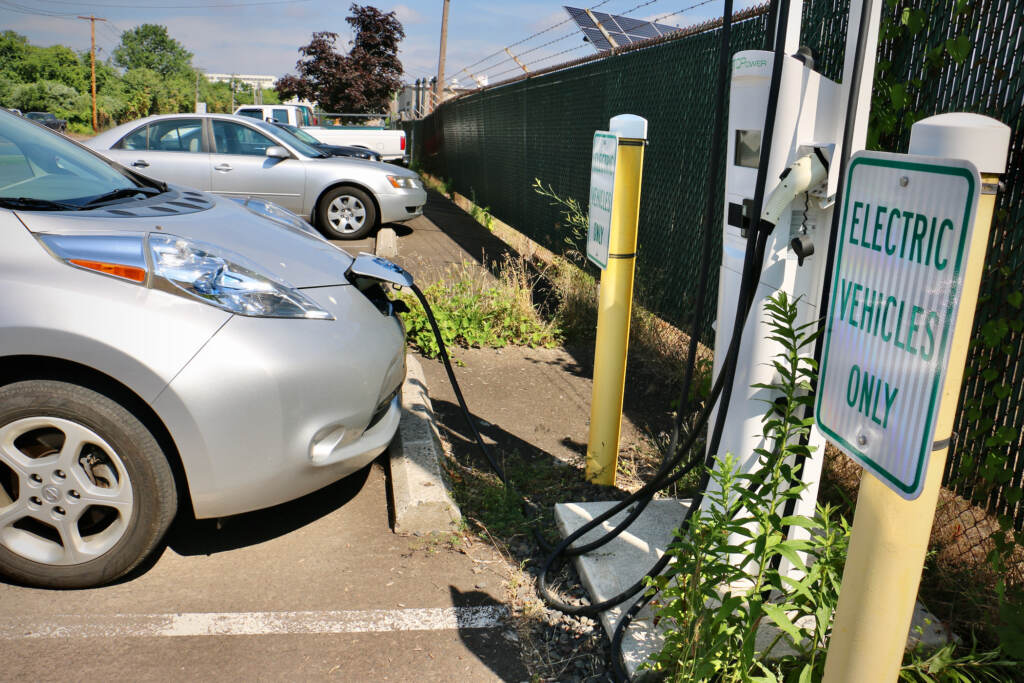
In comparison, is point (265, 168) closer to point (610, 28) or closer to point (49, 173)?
point (610, 28)

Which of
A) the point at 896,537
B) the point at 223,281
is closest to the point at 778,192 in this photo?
the point at 896,537

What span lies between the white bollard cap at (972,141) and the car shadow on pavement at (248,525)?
2887 millimetres

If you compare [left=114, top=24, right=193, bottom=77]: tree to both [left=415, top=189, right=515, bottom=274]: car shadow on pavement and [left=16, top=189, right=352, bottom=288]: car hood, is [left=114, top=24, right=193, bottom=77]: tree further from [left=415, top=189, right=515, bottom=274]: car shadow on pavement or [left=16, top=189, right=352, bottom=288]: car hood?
[left=16, top=189, right=352, bottom=288]: car hood

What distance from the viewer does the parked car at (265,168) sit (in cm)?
984

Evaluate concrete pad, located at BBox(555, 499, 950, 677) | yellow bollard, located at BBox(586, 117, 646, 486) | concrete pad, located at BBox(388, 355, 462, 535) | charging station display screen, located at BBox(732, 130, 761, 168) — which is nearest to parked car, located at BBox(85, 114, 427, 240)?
concrete pad, located at BBox(388, 355, 462, 535)

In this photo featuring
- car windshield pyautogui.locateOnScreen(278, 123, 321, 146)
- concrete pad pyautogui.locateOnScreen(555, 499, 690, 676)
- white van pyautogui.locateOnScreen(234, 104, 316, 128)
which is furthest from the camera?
white van pyautogui.locateOnScreen(234, 104, 316, 128)

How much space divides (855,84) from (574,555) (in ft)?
6.24

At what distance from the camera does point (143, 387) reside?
104 inches

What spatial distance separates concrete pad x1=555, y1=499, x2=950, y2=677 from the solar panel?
5.76 m

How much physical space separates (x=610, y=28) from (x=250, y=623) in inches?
288

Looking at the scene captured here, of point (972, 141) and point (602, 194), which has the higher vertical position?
point (972, 141)

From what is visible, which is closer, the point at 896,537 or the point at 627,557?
the point at 896,537

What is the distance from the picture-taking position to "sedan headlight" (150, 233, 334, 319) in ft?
9.20

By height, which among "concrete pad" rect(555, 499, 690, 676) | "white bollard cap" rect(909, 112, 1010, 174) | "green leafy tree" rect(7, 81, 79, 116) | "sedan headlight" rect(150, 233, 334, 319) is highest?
"green leafy tree" rect(7, 81, 79, 116)
